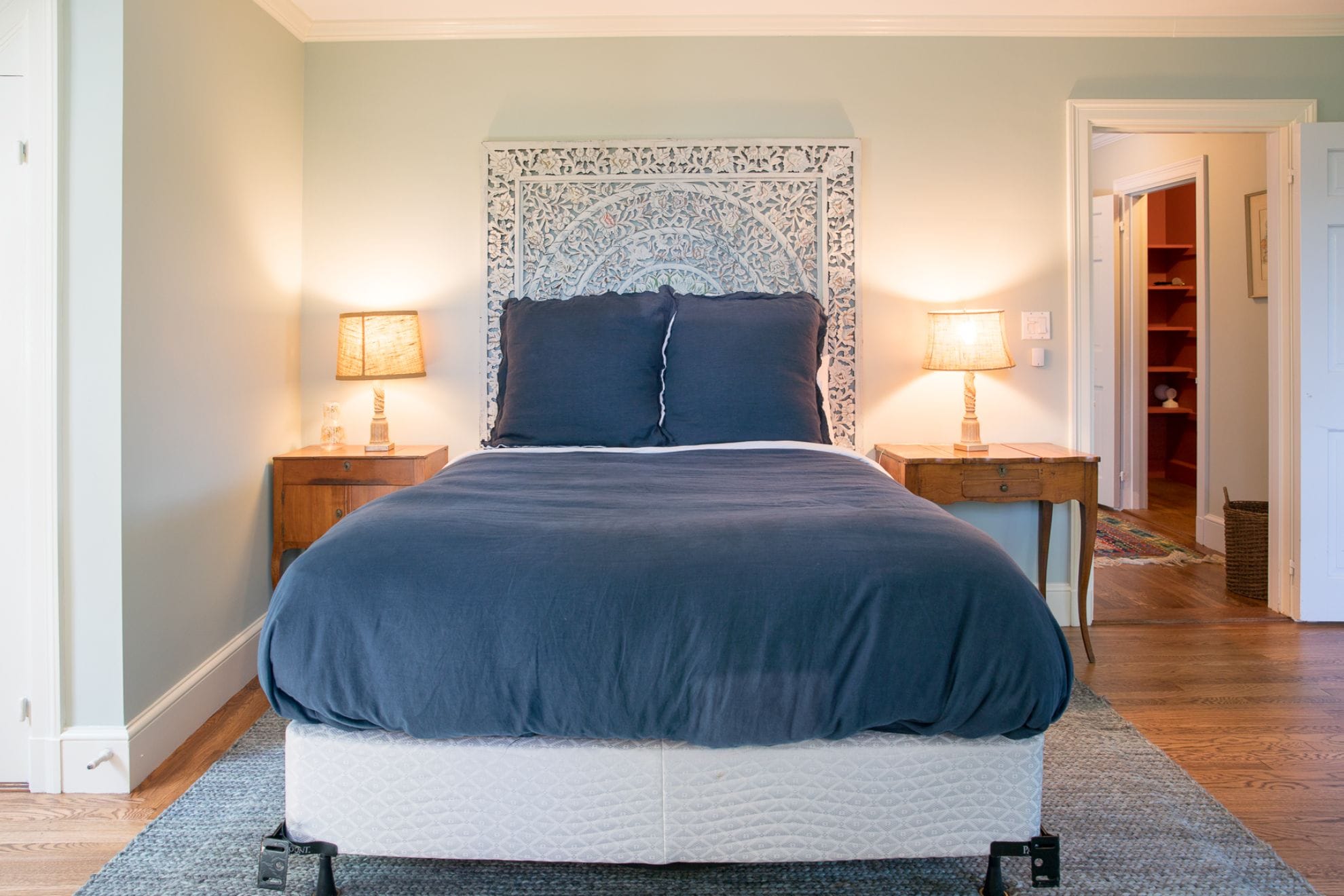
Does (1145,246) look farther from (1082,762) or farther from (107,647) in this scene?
(107,647)

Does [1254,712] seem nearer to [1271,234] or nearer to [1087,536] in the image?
[1087,536]

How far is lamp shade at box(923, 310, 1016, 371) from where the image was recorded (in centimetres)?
340

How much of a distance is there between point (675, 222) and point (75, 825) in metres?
2.73

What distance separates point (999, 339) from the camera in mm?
3426

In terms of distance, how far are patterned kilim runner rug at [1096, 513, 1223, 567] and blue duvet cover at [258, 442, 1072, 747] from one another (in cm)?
338

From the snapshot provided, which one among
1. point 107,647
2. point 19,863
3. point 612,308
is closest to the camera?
point 19,863

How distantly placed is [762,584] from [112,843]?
5.16 ft

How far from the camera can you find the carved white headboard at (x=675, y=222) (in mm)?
3670

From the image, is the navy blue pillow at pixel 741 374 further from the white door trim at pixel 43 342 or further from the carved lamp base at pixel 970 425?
the white door trim at pixel 43 342

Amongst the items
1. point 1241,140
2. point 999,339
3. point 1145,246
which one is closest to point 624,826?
point 999,339

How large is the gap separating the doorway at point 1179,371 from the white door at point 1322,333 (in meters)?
0.21

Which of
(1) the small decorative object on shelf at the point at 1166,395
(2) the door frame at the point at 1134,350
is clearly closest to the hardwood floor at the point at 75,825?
(2) the door frame at the point at 1134,350

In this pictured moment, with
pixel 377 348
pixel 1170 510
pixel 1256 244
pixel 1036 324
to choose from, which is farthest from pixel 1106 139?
pixel 377 348

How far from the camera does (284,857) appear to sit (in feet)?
5.57
